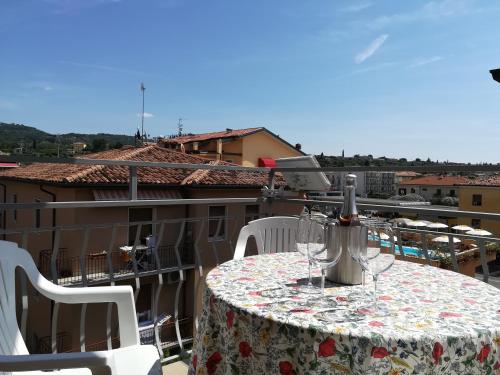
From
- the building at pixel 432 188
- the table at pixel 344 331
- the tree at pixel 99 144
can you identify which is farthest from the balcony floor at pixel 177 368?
the building at pixel 432 188

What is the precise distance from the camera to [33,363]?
86 cm

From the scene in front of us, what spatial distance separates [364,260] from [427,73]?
16.1 meters

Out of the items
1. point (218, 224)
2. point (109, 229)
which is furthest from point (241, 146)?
point (218, 224)

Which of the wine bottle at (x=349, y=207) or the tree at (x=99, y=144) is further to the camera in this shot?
the tree at (x=99, y=144)

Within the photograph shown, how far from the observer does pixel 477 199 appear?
94.8 feet

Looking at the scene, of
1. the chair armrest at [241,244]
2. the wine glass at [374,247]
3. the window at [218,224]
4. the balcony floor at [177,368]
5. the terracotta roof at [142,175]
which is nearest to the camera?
the wine glass at [374,247]

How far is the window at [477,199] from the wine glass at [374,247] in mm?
32101

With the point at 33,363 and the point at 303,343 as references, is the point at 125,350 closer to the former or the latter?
the point at 33,363

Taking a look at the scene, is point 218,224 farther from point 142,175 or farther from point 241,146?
point 241,146

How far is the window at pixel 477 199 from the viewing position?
2856 cm

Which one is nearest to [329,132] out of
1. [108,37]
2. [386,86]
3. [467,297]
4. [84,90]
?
[386,86]

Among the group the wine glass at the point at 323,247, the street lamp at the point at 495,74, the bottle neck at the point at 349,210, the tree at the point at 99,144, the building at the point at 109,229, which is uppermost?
the tree at the point at 99,144

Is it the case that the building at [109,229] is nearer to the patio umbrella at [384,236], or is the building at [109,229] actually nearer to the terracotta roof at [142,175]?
the terracotta roof at [142,175]

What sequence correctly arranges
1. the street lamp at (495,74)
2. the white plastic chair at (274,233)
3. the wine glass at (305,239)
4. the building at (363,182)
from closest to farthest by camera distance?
the wine glass at (305,239)
the building at (363,182)
the white plastic chair at (274,233)
the street lamp at (495,74)
